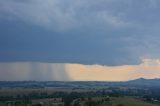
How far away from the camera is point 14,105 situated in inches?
6373

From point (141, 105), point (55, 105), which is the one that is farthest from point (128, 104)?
point (55, 105)

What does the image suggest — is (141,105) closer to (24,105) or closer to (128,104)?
(128,104)

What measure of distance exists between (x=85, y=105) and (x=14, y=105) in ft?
128

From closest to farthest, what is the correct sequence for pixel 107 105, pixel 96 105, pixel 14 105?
pixel 96 105
pixel 107 105
pixel 14 105

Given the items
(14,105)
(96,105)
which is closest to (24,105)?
(14,105)

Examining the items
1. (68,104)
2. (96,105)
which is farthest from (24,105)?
(96,105)

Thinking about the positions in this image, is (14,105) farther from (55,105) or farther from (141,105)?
(141,105)

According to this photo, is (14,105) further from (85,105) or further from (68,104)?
(85,105)

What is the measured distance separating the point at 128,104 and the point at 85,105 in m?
28.6

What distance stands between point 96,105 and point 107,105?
10928 millimetres

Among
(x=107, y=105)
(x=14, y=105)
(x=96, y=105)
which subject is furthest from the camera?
(x=14, y=105)

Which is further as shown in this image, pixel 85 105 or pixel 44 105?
pixel 44 105

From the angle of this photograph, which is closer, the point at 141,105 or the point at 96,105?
the point at 96,105

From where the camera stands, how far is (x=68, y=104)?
538ft
